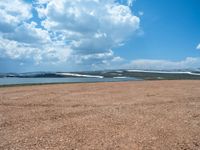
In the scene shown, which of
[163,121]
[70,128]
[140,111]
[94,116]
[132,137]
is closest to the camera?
[132,137]

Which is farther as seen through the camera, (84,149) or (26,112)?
(26,112)

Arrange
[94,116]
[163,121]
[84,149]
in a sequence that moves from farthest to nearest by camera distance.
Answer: [94,116]
[163,121]
[84,149]

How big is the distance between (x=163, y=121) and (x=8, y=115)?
26.5ft

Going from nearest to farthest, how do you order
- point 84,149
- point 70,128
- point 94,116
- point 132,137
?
point 84,149
point 132,137
point 70,128
point 94,116

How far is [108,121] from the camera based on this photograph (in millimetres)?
10820

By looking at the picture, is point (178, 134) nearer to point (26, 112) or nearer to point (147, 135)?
point (147, 135)

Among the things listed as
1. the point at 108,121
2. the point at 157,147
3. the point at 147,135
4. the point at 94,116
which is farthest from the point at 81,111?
the point at 157,147

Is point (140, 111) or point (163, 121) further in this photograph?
point (140, 111)

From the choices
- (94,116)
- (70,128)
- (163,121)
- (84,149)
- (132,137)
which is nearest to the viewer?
(84,149)

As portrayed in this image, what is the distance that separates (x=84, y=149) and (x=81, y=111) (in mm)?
6226

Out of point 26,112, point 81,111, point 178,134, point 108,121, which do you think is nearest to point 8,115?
point 26,112

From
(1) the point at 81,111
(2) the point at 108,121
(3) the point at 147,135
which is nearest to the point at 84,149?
(3) the point at 147,135

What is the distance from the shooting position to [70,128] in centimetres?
970

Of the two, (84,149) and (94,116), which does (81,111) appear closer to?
(94,116)
